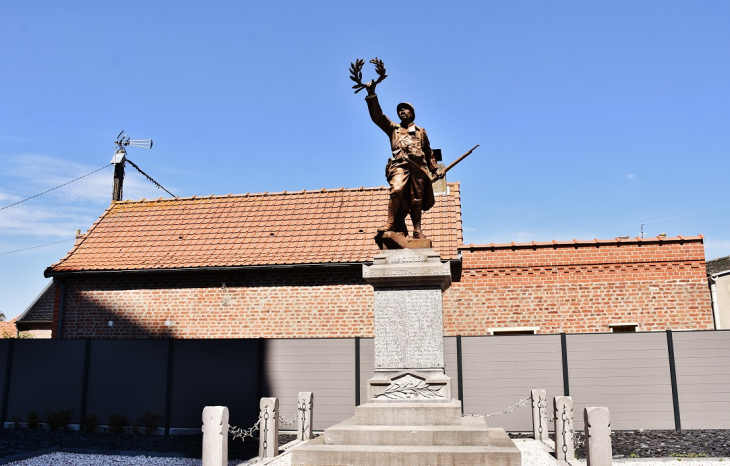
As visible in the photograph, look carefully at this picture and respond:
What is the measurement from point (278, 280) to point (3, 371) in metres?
6.06

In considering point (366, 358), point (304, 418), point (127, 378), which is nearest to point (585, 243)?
point (366, 358)

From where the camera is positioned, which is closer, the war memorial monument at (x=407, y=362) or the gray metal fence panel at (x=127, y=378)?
the war memorial monument at (x=407, y=362)

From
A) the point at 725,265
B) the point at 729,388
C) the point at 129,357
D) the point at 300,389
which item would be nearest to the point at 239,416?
the point at 300,389

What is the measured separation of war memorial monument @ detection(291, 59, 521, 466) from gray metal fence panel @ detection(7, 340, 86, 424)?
8.03m

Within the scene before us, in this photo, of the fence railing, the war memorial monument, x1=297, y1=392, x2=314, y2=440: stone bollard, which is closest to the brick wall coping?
the fence railing

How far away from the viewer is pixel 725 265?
1938 cm

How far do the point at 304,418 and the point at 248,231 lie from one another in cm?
673

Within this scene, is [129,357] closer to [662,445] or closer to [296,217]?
[296,217]

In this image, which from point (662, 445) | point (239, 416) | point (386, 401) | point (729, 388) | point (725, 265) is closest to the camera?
point (386, 401)

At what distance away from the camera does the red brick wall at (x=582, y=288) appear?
42.4 feet

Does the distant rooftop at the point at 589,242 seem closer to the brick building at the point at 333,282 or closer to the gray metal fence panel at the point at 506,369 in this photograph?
the brick building at the point at 333,282

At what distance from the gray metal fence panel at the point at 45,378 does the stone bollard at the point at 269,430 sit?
5.51 metres

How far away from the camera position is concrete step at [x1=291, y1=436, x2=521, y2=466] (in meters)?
5.37

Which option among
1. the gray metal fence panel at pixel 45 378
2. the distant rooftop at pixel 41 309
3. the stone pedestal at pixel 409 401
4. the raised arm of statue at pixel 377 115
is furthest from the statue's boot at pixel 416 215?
the distant rooftop at pixel 41 309
